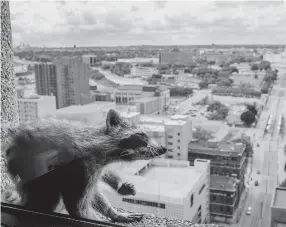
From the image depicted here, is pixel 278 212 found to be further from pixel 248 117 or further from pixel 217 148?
pixel 248 117

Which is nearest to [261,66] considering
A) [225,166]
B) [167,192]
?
[225,166]

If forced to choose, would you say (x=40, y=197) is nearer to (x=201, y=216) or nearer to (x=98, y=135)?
(x=98, y=135)

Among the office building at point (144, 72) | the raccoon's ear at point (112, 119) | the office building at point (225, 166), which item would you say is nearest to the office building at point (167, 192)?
the office building at point (225, 166)

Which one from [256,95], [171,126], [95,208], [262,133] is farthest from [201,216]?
[256,95]

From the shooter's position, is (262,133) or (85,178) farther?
(262,133)

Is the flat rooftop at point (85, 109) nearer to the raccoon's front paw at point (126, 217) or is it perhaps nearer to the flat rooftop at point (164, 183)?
the raccoon's front paw at point (126, 217)

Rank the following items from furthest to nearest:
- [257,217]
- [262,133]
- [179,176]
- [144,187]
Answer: [262,133] → [257,217] → [179,176] → [144,187]

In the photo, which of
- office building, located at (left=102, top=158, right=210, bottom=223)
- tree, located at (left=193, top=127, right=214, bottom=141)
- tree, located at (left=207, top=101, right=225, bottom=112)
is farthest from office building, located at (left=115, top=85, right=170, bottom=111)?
tree, located at (left=207, top=101, right=225, bottom=112)
